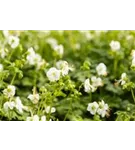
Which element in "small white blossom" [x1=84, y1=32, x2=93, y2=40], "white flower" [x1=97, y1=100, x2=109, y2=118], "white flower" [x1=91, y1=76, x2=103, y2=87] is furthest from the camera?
"small white blossom" [x1=84, y1=32, x2=93, y2=40]

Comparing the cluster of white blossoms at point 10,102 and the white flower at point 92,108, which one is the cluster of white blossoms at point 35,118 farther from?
the white flower at point 92,108

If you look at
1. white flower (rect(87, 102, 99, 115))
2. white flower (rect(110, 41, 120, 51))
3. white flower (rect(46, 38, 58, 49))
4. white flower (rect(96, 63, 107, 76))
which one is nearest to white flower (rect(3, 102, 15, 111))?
white flower (rect(87, 102, 99, 115))

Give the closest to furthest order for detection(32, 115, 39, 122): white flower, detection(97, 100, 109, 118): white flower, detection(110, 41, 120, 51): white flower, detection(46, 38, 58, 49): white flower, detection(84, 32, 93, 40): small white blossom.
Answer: detection(32, 115, 39, 122): white flower, detection(97, 100, 109, 118): white flower, detection(110, 41, 120, 51): white flower, detection(46, 38, 58, 49): white flower, detection(84, 32, 93, 40): small white blossom

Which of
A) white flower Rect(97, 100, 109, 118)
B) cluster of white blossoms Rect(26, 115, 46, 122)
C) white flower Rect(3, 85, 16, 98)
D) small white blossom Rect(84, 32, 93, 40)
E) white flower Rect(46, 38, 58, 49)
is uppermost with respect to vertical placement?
small white blossom Rect(84, 32, 93, 40)

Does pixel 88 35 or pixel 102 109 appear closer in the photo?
pixel 102 109

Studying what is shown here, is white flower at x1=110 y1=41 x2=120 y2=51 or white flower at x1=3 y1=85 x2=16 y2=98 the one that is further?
white flower at x1=110 y1=41 x2=120 y2=51

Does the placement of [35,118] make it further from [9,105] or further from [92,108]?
[92,108]

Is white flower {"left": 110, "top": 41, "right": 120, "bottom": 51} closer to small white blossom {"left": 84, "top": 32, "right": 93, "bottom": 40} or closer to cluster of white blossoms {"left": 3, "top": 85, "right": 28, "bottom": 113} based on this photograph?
small white blossom {"left": 84, "top": 32, "right": 93, "bottom": 40}

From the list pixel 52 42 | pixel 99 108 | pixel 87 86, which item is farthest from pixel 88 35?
pixel 99 108
